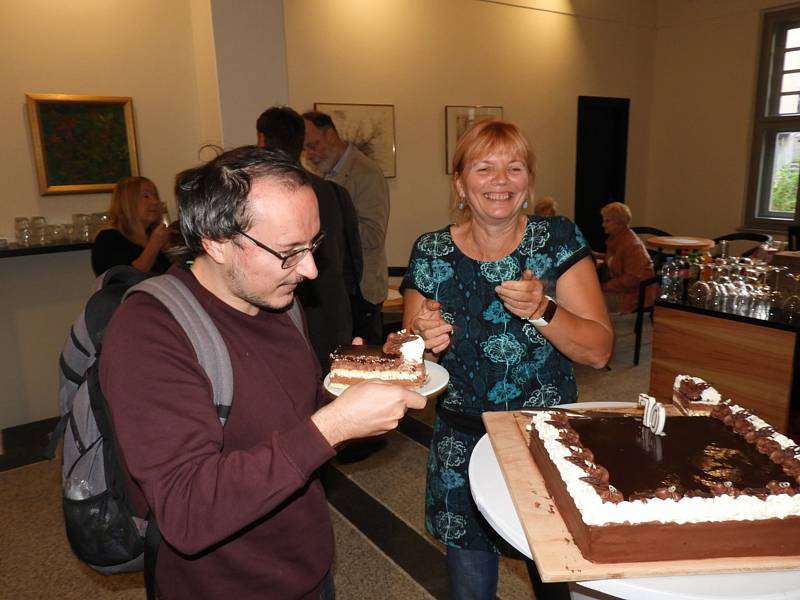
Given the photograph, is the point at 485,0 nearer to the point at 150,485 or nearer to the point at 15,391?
the point at 15,391

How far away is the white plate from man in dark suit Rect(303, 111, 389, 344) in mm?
1935

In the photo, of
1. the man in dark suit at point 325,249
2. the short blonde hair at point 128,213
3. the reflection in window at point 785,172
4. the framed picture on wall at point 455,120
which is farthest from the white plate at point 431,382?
the reflection in window at point 785,172

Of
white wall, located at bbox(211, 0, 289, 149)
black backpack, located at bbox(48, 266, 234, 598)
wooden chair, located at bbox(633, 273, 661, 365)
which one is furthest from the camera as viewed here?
wooden chair, located at bbox(633, 273, 661, 365)

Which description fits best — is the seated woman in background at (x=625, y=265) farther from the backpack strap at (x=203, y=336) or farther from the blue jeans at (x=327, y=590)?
the backpack strap at (x=203, y=336)

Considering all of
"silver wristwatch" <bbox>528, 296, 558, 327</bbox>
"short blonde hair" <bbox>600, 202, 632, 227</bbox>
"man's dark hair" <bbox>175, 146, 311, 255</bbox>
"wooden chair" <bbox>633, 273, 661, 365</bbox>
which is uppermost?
"man's dark hair" <bbox>175, 146, 311, 255</bbox>

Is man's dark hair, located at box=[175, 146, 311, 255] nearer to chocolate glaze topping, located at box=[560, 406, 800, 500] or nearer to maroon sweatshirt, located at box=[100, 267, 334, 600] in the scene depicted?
maroon sweatshirt, located at box=[100, 267, 334, 600]

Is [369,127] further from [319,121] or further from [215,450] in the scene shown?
[215,450]

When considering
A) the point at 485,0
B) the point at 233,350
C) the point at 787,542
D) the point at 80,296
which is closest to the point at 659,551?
the point at 787,542

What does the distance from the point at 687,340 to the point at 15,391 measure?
15.2 ft

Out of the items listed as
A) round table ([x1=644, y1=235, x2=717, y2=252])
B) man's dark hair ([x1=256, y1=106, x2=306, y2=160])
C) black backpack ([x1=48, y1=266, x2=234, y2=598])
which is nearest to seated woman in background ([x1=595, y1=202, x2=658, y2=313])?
round table ([x1=644, y1=235, x2=717, y2=252])

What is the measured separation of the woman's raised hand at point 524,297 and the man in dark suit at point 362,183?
2228 millimetres

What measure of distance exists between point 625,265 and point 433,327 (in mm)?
4439

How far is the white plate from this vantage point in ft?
5.31

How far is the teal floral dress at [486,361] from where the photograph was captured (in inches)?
67.9
